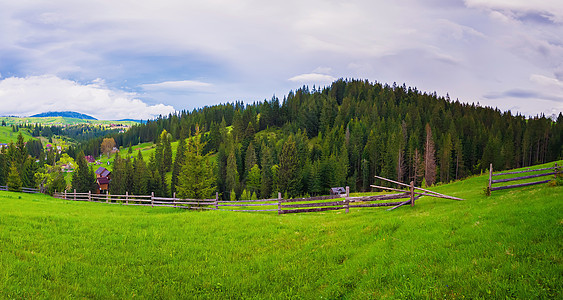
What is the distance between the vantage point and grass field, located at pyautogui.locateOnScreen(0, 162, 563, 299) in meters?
7.21

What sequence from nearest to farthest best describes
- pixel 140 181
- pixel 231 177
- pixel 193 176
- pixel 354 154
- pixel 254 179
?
pixel 193 176 → pixel 140 181 → pixel 254 179 → pixel 231 177 → pixel 354 154

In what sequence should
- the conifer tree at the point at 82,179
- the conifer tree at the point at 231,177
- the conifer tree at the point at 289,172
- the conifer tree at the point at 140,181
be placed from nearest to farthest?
the conifer tree at the point at 289,172, the conifer tree at the point at 82,179, the conifer tree at the point at 140,181, the conifer tree at the point at 231,177

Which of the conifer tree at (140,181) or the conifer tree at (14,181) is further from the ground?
the conifer tree at (14,181)

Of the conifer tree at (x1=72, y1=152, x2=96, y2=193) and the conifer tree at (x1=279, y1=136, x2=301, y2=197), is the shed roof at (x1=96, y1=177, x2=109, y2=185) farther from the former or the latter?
the conifer tree at (x1=279, y1=136, x2=301, y2=197)

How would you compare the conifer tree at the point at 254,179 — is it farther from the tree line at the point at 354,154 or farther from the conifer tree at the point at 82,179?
the conifer tree at the point at 82,179

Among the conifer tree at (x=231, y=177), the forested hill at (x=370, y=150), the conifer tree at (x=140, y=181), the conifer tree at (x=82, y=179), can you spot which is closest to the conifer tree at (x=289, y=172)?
the forested hill at (x=370, y=150)

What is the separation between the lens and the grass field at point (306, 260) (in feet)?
23.7

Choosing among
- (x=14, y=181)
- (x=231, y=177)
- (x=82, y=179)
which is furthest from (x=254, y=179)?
(x=14, y=181)

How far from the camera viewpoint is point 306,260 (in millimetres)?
10555

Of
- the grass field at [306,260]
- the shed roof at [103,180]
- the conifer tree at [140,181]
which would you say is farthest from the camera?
the shed roof at [103,180]

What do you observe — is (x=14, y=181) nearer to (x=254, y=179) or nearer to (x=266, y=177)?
(x=266, y=177)

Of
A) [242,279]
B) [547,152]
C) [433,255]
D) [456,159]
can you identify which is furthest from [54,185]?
[547,152]

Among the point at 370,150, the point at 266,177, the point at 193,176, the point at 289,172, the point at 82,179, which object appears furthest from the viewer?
the point at 370,150

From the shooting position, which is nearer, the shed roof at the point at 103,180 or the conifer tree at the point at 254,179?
the conifer tree at the point at 254,179
